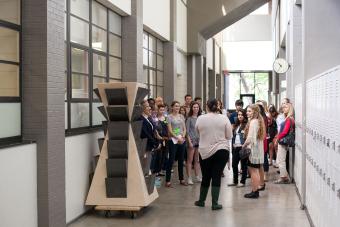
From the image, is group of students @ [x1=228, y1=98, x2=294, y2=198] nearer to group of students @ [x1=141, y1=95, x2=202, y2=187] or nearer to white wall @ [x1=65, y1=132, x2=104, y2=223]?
group of students @ [x1=141, y1=95, x2=202, y2=187]

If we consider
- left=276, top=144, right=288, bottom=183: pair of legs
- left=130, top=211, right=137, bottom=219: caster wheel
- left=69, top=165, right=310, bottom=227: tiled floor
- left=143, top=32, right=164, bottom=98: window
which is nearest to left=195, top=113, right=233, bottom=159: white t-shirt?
left=69, top=165, right=310, bottom=227: tiled floor

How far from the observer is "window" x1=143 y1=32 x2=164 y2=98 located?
39.8ft

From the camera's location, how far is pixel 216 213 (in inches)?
293

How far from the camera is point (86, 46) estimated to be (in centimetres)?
768

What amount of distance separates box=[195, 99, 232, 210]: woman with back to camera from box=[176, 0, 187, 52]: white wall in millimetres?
8382

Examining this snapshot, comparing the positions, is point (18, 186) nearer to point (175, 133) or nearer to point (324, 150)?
point (324, 150)

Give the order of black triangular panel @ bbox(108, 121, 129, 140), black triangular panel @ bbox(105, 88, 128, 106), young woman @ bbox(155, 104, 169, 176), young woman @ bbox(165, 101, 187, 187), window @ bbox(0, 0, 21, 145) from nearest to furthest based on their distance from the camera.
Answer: window @ bbox(0, 0, 21, 145) → black triangular panel @ bbox(105, 88, 128, 106) → black triangular panel @ bbox(108, 121, 129, 140) → young woman @ bbox(165, 101, 187, 187) → young woman @ bbox(155, 104, 169, 176)

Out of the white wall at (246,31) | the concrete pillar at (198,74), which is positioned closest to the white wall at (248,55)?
the white wall at (246,31)

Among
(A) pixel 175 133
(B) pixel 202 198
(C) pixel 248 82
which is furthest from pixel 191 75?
(C) pixel 248 82

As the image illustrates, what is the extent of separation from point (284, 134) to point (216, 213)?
10.3 feet

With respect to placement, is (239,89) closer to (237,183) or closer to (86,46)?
(237,183)

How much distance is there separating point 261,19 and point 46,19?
101 ft

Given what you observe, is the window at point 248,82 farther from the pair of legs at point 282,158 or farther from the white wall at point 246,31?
the pair of legs at point 282,158

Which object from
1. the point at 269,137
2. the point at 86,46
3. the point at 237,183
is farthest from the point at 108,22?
the point at 269,137
